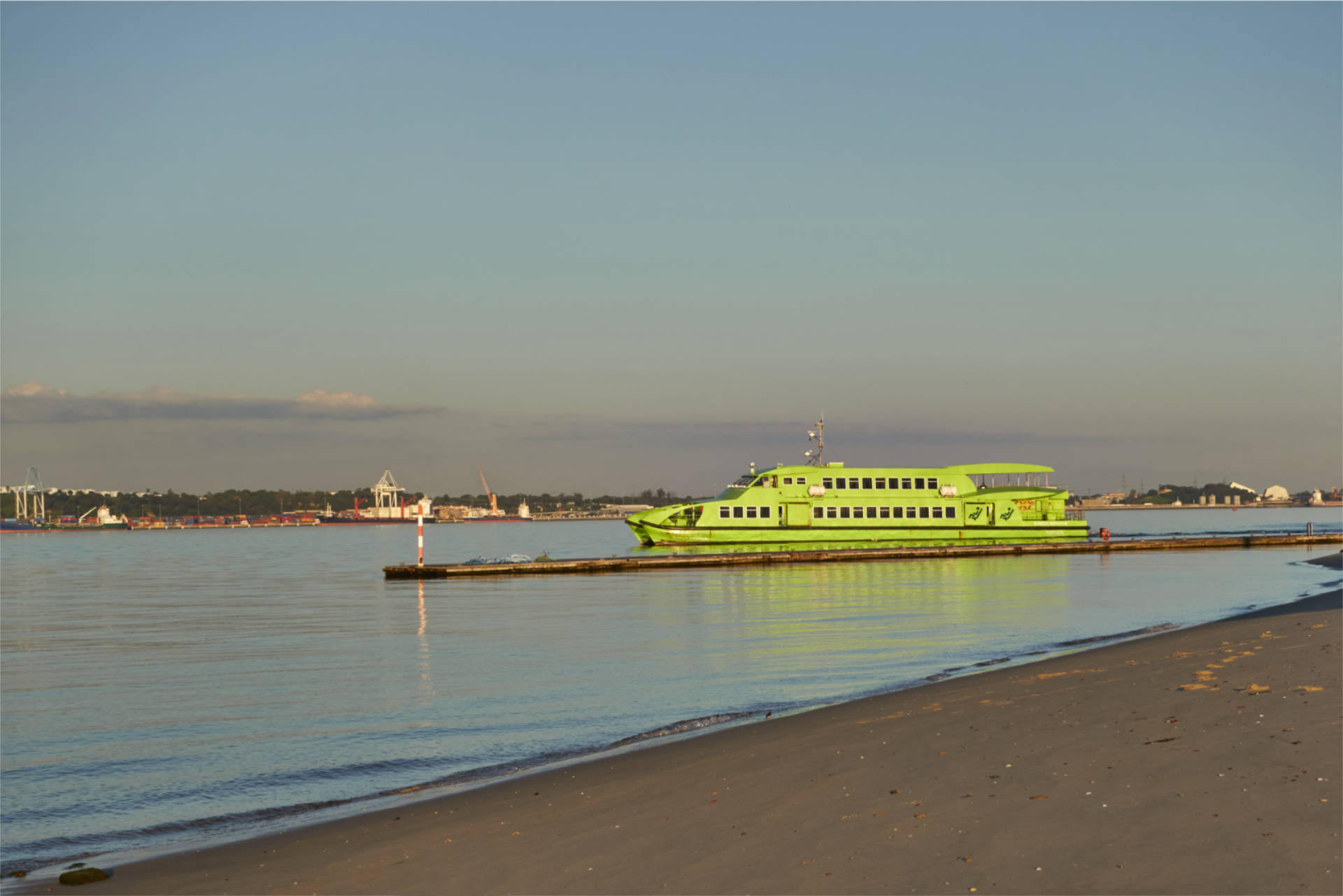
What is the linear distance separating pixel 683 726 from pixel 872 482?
2252 inches

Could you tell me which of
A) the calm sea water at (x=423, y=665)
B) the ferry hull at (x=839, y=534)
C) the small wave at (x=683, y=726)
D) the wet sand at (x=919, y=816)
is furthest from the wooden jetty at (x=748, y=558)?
the wet sand at (x=919, y=816)

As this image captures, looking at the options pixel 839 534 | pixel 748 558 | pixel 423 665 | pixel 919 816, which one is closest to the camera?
pixel 919 816

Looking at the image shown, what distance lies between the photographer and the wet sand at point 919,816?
7352 mm

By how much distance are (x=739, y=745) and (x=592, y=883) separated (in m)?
6.08

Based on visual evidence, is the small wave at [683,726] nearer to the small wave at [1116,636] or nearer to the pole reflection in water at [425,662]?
the pole reflection in water at [425,662]

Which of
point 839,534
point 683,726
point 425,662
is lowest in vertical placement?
point 425,662

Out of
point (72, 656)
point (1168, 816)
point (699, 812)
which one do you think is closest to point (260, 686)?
point (72, 656)

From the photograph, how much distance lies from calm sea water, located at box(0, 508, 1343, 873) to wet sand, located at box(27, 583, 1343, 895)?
276 cm

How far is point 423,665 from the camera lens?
1048 inches

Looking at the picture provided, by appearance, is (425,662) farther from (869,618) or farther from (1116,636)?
(1116,636)

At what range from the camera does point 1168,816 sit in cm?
802

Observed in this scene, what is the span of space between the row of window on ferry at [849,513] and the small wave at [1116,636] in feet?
139

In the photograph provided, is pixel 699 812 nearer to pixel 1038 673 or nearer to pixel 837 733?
pixel 837 733

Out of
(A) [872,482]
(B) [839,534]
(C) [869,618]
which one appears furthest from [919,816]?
(A) [872,482]
